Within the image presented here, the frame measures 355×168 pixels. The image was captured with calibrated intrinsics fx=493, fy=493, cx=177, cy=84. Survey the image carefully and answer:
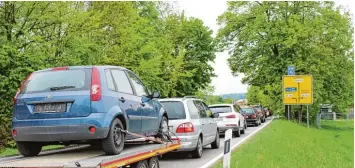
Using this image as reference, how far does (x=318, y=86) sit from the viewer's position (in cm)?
4028

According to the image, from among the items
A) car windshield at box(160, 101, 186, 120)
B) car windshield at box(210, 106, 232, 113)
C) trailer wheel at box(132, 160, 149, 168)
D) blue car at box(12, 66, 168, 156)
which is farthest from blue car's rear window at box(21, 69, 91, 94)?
car windshield at box(210, 106, 232, 113)

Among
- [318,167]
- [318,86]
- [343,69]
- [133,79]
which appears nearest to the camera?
[133,79]

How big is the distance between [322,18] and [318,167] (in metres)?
32.7

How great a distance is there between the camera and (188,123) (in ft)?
40.9

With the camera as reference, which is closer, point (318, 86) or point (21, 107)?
point (21, 107)

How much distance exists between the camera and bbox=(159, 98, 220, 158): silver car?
12422 mm

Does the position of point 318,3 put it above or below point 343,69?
above

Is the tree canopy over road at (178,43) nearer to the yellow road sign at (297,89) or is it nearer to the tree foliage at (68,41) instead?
the tree foliage at (68,41)

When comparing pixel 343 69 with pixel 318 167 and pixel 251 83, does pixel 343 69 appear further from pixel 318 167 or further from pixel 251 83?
pixel 318 167

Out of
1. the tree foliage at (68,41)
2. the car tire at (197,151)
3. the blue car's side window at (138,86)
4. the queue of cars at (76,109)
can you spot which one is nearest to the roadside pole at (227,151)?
the queue of cars at (76,109)

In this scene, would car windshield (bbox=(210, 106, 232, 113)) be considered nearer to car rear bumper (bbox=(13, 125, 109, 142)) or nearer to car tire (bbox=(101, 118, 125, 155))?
car tire (bbox=(101, 118, 125, 155))

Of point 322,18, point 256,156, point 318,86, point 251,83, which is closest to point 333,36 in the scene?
point 322,18

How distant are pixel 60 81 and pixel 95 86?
0.58 metres

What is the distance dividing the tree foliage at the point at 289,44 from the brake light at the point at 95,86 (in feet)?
110
